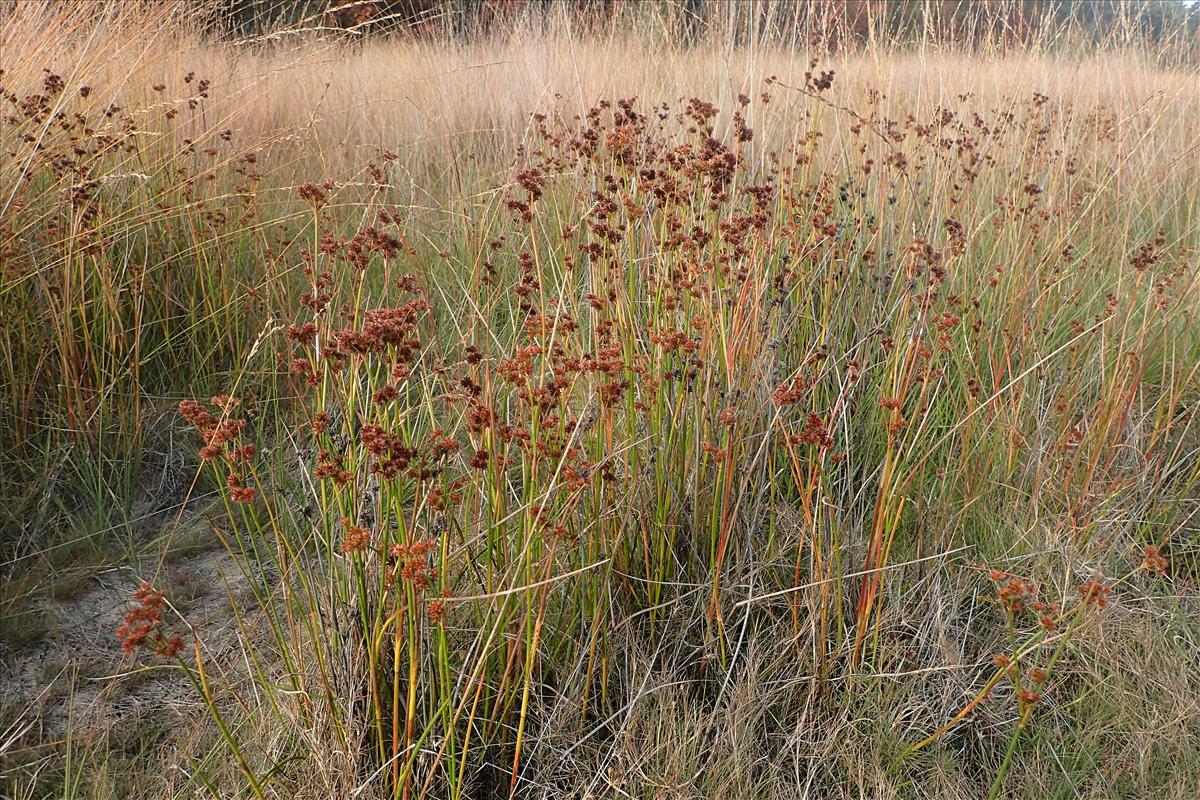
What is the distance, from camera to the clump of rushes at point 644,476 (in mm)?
1414

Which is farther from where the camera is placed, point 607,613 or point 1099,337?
point 1099,337

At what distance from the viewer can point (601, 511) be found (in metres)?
1.71

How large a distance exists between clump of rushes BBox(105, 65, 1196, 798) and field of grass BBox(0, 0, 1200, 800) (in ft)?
0.05

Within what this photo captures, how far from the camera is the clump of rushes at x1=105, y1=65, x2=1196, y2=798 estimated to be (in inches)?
55.7

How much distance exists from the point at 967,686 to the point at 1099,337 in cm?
145

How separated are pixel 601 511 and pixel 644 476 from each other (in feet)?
0.47

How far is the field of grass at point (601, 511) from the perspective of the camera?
1.51 metres

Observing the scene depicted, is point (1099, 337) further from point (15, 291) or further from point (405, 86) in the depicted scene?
point (405, 86)

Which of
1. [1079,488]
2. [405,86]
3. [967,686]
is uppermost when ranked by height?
[405,86]

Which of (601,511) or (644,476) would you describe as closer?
(601,511)

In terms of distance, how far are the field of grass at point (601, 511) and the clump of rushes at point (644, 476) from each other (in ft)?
0.05

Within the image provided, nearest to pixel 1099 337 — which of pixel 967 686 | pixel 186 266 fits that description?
pixel 967 686

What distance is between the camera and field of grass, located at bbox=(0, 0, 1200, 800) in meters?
1.51

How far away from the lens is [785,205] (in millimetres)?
2658
